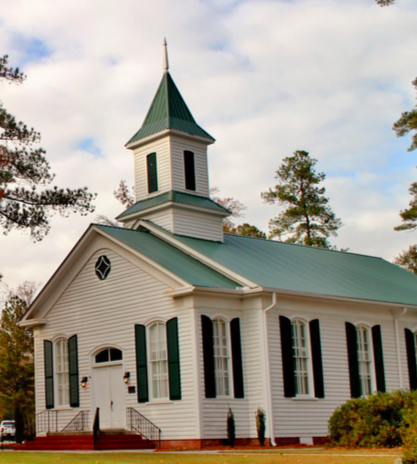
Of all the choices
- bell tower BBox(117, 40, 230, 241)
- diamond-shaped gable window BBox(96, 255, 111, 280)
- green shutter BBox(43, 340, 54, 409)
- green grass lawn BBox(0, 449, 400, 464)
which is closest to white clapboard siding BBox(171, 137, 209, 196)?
bell tower BBox(117, 40, 230, 241)

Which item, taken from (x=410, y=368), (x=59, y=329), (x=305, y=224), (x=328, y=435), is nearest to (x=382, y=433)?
(x=328, y=435)

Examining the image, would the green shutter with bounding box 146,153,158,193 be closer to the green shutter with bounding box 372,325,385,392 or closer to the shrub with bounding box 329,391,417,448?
the green shutter with bounding box 372,325,385,392

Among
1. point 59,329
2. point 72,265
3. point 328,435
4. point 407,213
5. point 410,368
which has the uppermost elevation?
point 407,213

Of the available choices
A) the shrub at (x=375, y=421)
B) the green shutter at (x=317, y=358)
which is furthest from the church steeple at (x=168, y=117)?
the shrub at (x=375, y=421)

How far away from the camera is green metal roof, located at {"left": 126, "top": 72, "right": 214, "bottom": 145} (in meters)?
29.3

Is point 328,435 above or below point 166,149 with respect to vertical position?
below

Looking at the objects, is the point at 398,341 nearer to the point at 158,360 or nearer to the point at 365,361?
the point at 365,361

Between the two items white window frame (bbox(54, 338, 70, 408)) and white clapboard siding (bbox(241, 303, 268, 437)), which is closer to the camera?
white clapboard siding (bbox(241, 303, 268, 437))

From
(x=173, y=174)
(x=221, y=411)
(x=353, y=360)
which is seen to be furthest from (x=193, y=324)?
(x=173, y=174)

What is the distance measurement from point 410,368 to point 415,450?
16.6 metres

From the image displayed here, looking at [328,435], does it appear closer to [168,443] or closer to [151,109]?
[168,443]

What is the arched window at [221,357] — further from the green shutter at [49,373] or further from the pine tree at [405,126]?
the pine tree at [405,126]

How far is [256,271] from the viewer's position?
2639cm

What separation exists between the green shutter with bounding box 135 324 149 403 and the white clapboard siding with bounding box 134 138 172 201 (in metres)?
5.60
